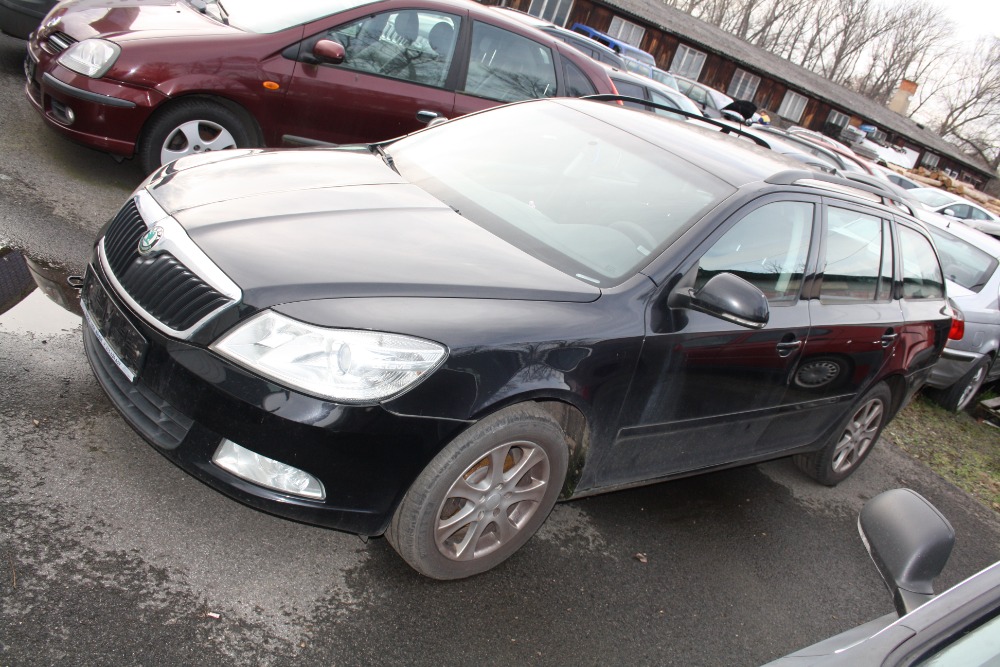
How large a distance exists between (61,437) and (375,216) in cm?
150

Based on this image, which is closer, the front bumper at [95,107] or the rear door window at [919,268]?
the rear door window at [919,268]

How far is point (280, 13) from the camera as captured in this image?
19.7ft

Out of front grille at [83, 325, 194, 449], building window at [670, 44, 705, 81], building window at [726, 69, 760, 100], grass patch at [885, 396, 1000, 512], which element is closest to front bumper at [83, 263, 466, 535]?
front grille at [83, 325, 194, 449]

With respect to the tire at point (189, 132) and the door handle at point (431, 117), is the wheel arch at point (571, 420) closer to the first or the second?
the door handle at point (431, 117)

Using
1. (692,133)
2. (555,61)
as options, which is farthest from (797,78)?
(692,133)

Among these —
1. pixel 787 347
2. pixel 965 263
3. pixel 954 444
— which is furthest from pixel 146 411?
pixel 965 263

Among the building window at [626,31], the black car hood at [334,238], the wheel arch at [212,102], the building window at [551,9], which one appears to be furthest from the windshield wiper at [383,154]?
the building window at [626,31]

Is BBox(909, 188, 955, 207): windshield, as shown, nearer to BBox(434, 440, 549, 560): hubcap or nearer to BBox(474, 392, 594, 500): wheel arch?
BBox(474, 392, 594, 500): wheel arch

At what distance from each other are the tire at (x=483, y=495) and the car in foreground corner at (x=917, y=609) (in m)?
1.18

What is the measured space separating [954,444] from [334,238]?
6.40 metres

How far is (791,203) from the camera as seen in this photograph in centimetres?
372

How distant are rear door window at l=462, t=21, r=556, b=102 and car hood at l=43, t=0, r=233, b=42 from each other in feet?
6.35

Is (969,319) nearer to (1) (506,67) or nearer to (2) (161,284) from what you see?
(1) (506,67)

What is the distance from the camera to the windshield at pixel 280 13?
5.90 meters
